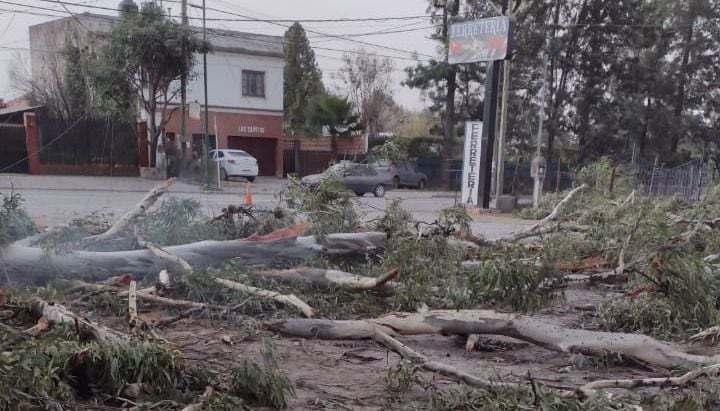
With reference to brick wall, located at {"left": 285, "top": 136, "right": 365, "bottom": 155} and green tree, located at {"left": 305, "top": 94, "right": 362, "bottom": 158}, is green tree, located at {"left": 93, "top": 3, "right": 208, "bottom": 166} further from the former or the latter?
brick wall, located at {"left": 285, "top": 136, "right": 365, "bottom": 155}

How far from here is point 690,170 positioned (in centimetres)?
1894

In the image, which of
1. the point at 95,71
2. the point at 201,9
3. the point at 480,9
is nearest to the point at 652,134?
the point at 480,9

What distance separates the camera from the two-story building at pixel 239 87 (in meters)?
27.7

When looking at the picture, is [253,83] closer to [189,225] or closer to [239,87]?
[239,87]

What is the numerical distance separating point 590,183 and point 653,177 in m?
7.91

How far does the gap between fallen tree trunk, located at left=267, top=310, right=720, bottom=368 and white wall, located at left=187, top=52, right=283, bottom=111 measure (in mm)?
23356

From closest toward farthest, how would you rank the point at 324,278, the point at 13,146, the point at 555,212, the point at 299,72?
1. the point at 324,278
2. the point at 555,212
3. the point at 13,146
4. the point at 299,72

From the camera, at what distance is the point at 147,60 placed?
20234 mm

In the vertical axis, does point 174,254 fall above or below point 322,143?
below

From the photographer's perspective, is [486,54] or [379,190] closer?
[486,54]

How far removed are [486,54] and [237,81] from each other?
1498 cm

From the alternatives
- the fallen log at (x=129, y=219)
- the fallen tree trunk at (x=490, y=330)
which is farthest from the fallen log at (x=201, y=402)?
the fallen log at (x=129, y=219)

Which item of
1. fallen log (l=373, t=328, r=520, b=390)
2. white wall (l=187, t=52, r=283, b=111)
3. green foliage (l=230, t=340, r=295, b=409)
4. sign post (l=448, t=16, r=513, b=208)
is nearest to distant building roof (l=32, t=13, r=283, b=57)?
white wall (l=187, t=52, r=283, b=111)

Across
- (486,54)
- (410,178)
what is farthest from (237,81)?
(486,54)
